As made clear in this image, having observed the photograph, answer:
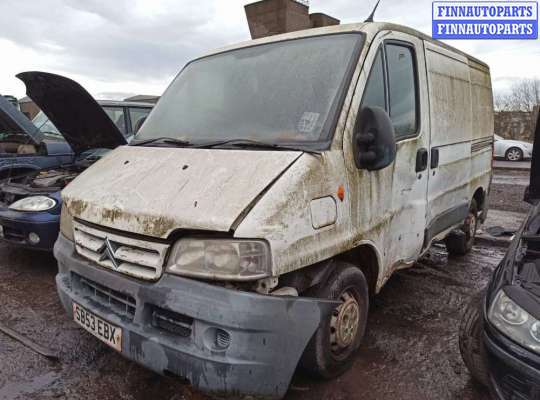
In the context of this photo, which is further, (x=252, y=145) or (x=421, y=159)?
(x=421, y=159)

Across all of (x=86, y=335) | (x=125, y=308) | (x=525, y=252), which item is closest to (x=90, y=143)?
(x=86, y=335)

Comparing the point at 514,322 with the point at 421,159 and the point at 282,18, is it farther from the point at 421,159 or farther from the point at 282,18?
the point at 282,18

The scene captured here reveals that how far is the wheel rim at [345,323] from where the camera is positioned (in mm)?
2424

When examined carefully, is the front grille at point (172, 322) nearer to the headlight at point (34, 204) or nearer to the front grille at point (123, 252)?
the front grille at point (123, 252)

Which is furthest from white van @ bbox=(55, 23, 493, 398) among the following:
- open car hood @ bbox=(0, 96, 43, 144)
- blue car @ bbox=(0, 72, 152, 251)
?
open car hood @ bbox=(0, 96, 43, 144)

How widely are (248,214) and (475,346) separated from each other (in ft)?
5.04

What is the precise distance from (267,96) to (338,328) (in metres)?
1.51

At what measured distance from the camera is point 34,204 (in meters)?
4.17

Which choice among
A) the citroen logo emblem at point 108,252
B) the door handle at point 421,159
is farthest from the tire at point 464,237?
the citroen logo emblem at point 108,252

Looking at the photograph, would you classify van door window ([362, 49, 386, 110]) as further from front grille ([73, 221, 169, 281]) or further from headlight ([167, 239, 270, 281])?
front grille ([73, 221, 169, 281])

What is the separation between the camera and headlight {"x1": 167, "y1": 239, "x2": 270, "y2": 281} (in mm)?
1926

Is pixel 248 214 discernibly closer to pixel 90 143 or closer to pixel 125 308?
pixel 125 308

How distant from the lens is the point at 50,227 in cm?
407

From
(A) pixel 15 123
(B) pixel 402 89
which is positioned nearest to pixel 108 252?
(B) pixel 402 89
